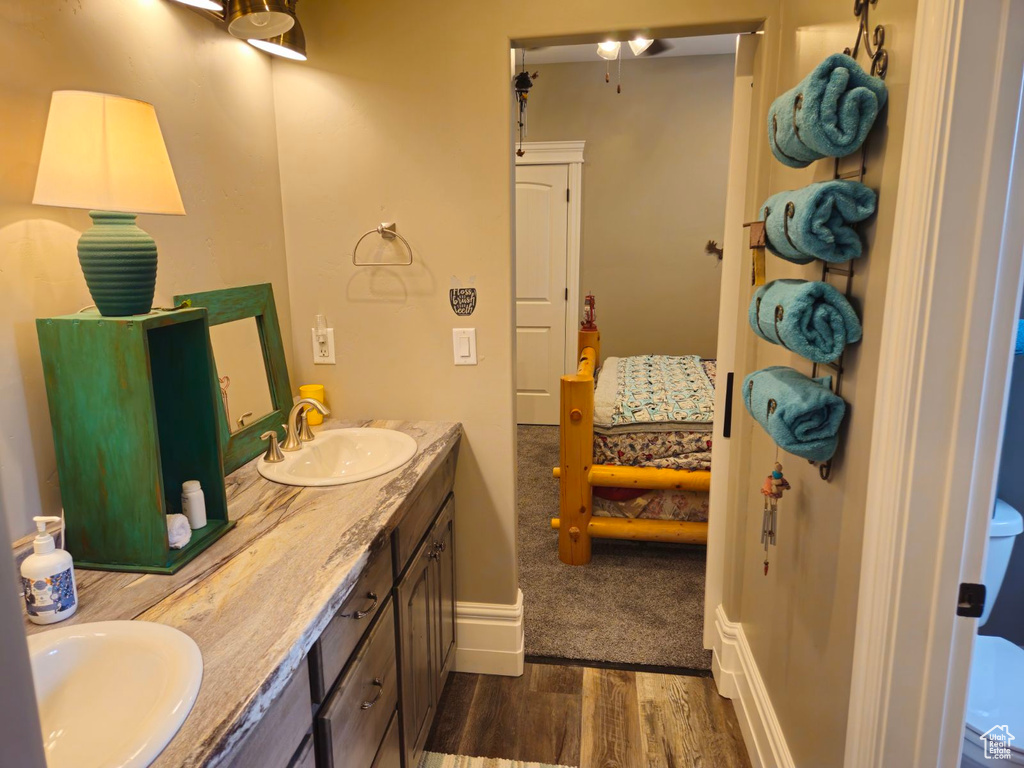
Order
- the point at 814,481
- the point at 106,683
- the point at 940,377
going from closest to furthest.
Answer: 1. the point at 106,683
2. the point at 940,377
3. the point at 814,481

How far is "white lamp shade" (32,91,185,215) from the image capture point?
3.70ft

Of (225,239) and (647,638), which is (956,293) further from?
(647,638)

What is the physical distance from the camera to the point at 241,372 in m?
1.89

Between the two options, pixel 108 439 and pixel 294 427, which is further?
pixel 294 427

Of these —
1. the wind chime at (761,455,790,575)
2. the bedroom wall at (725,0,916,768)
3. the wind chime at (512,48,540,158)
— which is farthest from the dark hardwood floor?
the wind chime at (512,48,540,158)

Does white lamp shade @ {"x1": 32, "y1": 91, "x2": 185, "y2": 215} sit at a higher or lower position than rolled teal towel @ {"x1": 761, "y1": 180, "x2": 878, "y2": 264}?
higher

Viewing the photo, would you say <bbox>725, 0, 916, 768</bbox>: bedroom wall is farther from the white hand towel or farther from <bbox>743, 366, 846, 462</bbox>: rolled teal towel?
the white hand towel

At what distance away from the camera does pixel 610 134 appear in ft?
16.6

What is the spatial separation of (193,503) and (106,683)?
1.49 feet

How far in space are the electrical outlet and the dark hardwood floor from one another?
4.03 ft

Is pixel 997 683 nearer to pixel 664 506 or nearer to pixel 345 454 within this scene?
pixel 664 506

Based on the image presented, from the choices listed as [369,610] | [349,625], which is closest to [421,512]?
[369,610]

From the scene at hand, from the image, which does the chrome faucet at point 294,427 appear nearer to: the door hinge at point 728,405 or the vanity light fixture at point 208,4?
the vanity light fixture at point 208,4

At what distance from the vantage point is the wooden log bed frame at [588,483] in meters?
2.96
